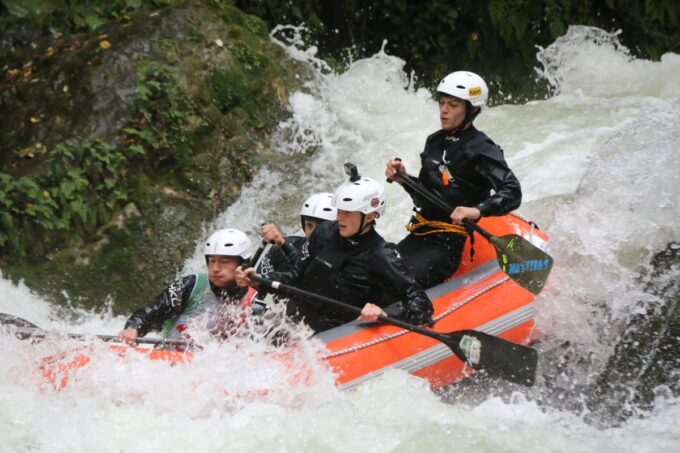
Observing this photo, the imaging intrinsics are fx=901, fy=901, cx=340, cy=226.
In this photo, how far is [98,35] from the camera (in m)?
9.10

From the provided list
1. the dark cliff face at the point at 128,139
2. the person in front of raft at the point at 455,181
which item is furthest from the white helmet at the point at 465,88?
the dark cliff face at the point at 128,139

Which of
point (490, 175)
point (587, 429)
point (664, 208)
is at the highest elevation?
point (490, 175)

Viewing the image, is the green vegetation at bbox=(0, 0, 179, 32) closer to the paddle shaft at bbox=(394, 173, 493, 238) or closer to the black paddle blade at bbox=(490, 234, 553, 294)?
the paddle shaft at bbox=(394, 173, 493, 238)

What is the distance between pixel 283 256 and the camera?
6508mm

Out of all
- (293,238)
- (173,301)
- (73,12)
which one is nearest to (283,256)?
(293,238)

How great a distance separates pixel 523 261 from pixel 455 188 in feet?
2.20

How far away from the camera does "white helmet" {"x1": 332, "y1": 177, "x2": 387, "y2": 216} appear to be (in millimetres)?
5484

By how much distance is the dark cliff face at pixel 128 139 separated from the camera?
25.7 feet

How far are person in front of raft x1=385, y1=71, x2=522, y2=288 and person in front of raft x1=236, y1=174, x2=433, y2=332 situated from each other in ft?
1.79

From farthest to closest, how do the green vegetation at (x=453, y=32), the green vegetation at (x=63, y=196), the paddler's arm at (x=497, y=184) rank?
the green vegetation at (x=453, y=32)
the green vegetation at (x=63, y=196)
the paddler's arm at (x=497, y=184)

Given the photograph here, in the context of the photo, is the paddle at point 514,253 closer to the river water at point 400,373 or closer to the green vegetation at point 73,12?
the river water at point 400,373

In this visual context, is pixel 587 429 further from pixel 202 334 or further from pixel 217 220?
pixel 217 220

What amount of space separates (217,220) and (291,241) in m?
2.02

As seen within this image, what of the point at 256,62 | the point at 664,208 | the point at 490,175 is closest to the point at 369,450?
the point at 490,175
